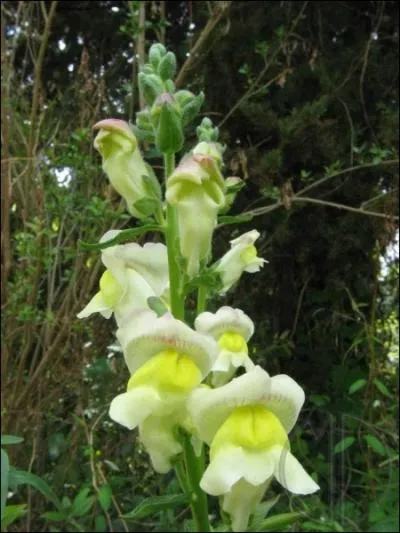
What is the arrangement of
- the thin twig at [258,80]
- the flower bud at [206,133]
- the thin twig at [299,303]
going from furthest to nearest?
the thin twig at [299,303]
the thin twig at [258,80]
the flower bud at [206,133]

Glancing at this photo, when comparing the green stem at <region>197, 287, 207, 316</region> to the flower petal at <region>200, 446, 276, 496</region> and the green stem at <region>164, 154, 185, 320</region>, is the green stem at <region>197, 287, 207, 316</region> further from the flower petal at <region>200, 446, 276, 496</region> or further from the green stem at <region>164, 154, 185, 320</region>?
the flower petal at <region>200, 446, 276, 496</region>

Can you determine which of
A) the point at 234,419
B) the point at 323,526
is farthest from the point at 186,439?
the point at 323,526

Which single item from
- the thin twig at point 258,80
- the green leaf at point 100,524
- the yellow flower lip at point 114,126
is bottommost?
the green leaf at point 100,524

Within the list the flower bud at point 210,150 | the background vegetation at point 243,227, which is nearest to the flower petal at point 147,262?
the flower bud at point 210,150

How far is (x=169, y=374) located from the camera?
2.03 feet

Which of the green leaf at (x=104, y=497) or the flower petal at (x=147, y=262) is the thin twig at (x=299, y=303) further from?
the flower petal at (x=147, y=262)

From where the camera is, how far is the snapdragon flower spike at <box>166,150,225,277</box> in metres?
0.66

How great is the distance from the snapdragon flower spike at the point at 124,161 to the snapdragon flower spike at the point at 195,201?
6cm

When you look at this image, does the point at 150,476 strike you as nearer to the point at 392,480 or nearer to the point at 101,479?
the point at 101,479

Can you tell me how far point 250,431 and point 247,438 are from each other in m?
0.01

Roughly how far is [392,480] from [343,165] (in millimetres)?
996

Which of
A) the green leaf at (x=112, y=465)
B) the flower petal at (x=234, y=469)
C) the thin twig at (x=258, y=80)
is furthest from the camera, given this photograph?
the thin twig at (x=258, y=80)

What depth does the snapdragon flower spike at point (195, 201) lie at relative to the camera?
0.66m

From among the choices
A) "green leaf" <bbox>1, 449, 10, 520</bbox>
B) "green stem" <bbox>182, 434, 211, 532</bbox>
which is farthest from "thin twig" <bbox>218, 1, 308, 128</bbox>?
"green stem" <bbox>182, 434, 211, 532</bbox>
